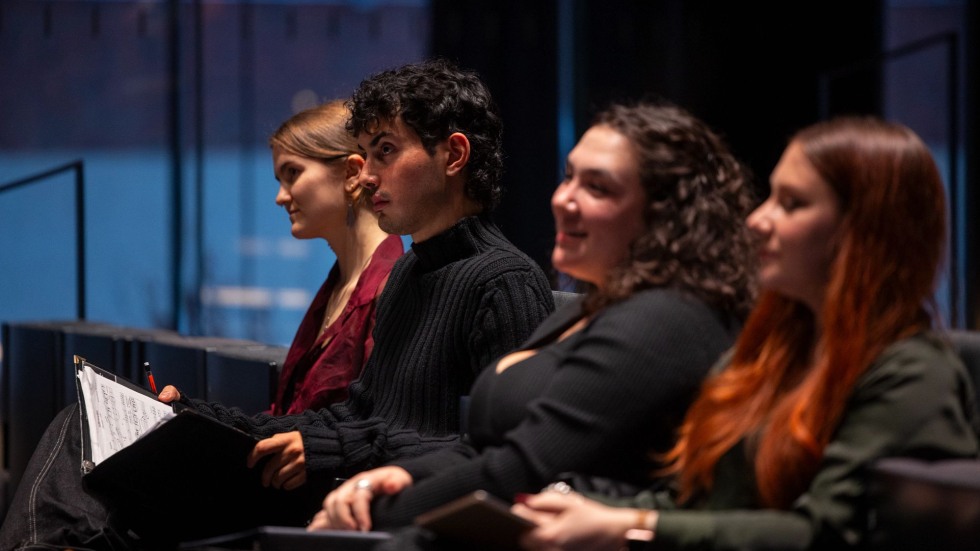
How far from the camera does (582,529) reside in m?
1.36

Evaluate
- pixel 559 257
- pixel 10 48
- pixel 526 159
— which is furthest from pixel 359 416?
pixel 10 48

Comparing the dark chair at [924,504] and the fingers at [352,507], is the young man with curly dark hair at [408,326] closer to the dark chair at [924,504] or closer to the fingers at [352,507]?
the fingers at [352,507]

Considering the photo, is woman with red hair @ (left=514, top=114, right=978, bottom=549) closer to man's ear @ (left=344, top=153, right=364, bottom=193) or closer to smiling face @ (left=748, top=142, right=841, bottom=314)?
smiling face @ (left=748, top=142, right=841, bottom=314)

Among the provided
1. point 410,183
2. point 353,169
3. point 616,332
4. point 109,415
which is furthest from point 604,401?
point 353,169

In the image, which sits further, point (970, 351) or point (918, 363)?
point (970, 351)

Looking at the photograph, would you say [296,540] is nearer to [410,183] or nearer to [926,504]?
[926,504]

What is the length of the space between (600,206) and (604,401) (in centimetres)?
29

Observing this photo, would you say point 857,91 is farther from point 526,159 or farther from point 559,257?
point 559,257

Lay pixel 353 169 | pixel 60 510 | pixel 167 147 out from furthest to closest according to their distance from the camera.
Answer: pixel 167 147 < pixel 353 169 < pixel 60 510

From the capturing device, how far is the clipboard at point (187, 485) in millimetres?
1964

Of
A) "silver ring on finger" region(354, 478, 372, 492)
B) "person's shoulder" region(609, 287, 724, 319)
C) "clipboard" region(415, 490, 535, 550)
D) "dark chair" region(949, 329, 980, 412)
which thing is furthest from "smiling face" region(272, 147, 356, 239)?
"dark chair" region(949, 329, 980, 412)

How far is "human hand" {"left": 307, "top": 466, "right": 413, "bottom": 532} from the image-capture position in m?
1.65

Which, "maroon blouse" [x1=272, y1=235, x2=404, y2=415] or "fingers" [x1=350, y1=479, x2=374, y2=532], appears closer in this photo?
"fingers" [x1=350, y1=479, x2=374, y2=532]

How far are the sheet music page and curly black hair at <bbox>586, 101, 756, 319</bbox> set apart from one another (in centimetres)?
90
